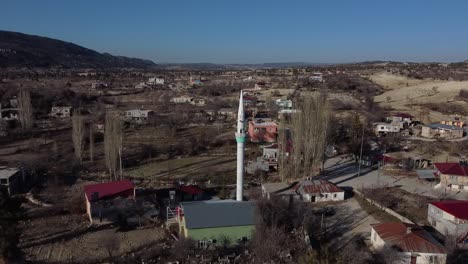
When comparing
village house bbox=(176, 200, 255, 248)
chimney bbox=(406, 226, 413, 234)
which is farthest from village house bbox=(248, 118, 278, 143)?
chimney bbox=(406, 226, 413, 234)

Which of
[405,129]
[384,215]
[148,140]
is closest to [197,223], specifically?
[384,215]

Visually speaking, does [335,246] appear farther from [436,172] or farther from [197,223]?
[436,172]

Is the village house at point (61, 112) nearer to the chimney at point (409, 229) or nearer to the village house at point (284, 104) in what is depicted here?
the village house at point (284, 104)

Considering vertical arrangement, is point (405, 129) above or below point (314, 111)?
below

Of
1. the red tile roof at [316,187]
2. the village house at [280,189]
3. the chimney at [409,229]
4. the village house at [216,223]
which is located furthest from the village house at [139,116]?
the chimney at [409,229]

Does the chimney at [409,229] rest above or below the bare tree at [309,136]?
below

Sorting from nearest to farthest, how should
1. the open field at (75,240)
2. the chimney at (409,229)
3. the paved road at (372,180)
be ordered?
the chimney at (409,229)
the open field at (75,240)
the paved road at (372,180)
